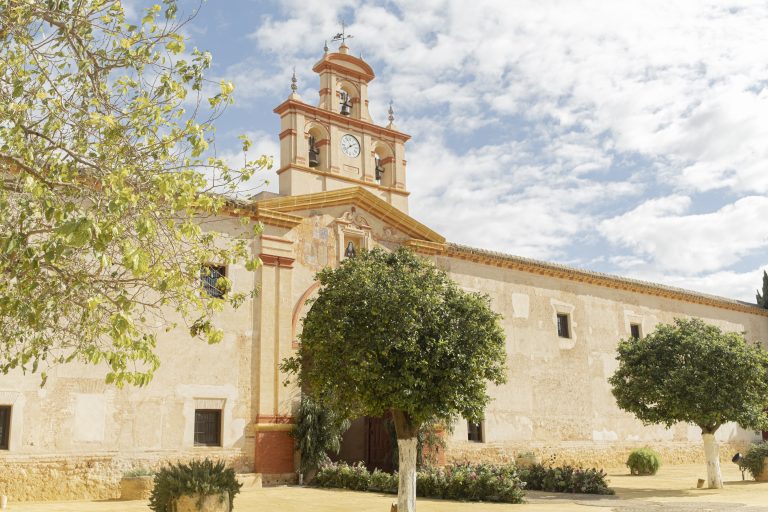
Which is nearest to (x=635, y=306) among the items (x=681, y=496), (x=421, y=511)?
(x=681, y=496)

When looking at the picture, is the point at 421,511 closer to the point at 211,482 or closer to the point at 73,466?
the point at 211,482

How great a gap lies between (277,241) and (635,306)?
59.2 feet

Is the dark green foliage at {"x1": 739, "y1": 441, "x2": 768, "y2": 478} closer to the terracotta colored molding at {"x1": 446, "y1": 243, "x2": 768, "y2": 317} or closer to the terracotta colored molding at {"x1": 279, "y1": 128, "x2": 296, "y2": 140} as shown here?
the terracotta colored molding at {"x1": 446, "y1": 243, "x2": 768, "y2": 317}

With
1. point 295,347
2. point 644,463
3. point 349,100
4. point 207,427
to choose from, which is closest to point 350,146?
point 349,100

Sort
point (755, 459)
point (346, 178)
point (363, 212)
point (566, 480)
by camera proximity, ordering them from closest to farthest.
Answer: point (566, 480) < point (755, 459) < point (363, 212) < point (346, 178)

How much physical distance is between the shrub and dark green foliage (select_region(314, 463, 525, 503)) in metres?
9.78

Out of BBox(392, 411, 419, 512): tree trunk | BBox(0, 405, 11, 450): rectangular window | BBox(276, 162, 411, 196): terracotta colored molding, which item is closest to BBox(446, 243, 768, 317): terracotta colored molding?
BBox(276, 162, 411, 196): terracotta colored molding

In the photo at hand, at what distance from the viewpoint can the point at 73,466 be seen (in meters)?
16.8

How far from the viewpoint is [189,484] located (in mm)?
11227

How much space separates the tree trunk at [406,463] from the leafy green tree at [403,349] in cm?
2

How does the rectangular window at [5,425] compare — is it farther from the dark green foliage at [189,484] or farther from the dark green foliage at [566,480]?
the dark green foliage at [566,480]

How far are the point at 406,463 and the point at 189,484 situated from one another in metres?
4.18

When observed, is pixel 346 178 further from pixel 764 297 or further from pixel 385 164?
pixel 764 297

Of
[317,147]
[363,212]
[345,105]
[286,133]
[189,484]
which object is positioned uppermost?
[345,105]
